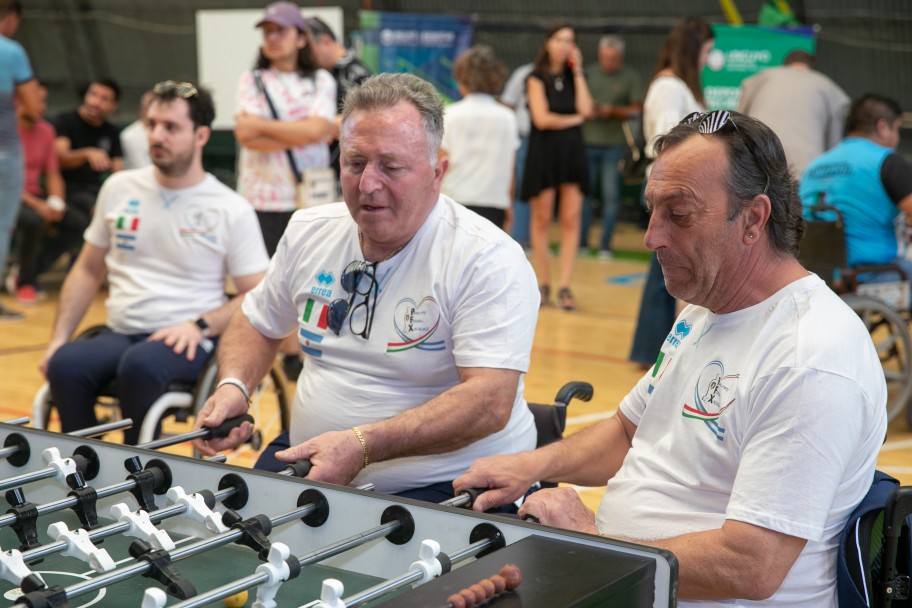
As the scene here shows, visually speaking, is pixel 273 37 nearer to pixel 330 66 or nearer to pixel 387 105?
pixel 330 66

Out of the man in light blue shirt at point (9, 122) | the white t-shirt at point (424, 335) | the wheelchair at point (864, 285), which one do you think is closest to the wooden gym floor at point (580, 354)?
the wheelchair at point (864, 285)

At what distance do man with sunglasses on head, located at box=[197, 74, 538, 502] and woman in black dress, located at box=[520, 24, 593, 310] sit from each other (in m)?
4.43

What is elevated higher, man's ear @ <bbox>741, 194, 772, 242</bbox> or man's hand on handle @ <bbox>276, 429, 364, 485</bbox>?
man's ear @ <bbox>741, 194, 772, 242</bbox>

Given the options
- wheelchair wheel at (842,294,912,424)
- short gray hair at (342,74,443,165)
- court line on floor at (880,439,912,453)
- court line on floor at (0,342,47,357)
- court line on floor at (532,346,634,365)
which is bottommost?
court line on floor at (0,342,47,357)

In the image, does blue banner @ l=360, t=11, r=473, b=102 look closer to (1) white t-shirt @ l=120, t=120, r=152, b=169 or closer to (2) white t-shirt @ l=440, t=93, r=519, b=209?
(1) white t-shirt @ l=120, t=120, r=152, b=169

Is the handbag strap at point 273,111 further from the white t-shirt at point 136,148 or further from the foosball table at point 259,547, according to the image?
the foosball table at point 259,547

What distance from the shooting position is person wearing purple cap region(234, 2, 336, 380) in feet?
15.0

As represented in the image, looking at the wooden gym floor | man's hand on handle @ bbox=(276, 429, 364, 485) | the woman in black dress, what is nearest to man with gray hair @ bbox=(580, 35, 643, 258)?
the wooden gym floor

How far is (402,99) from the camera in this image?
7.47 feet

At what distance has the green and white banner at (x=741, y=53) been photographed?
26.5 feet

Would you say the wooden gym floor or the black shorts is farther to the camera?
the black shorts

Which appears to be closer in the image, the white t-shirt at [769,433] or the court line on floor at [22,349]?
the white t-shirt at [769,433]

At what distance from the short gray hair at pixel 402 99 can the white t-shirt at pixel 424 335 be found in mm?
181

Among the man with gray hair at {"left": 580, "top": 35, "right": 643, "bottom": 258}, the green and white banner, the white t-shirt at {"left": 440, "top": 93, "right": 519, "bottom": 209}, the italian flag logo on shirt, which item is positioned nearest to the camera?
the italian flag logo on shirt
